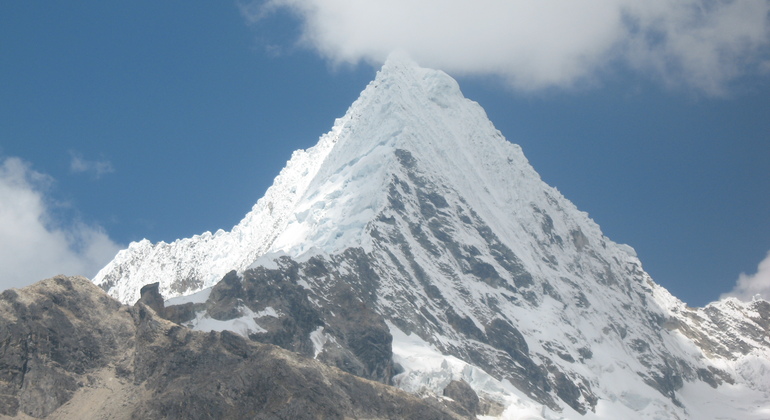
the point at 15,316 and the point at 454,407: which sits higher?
the point at 454,407

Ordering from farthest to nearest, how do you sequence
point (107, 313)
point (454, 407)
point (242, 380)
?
point (454, 407)
point (107, 313)
point (242, 380)

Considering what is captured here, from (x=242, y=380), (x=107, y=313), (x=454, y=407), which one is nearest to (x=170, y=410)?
(x=242, y=380)

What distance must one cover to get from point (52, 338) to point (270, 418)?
1404 inches

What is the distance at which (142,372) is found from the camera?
163 metres

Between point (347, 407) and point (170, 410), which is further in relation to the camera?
point (347, 407)

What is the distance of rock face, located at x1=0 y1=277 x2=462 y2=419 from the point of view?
15350cm

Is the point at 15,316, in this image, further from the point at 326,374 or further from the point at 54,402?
the point at 326,374

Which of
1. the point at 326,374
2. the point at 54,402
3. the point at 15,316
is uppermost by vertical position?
the point at 326,374

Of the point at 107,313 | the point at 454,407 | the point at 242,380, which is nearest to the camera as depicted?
the point at 242,380

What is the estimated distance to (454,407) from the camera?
199875 millimetres

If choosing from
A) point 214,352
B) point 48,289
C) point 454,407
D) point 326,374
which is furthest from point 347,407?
point 48,289

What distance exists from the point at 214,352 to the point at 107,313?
19.2 m

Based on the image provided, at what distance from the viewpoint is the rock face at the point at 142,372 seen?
15350cm

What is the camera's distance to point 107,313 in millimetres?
173625
